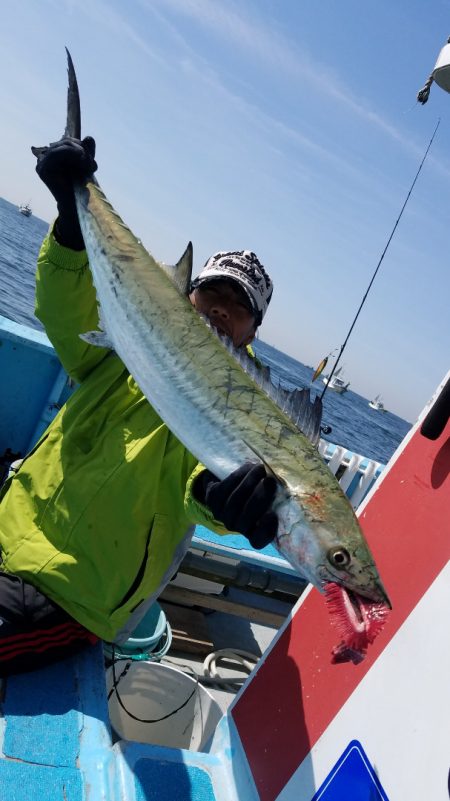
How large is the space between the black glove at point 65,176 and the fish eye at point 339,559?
180 cm

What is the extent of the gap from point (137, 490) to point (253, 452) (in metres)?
0.75

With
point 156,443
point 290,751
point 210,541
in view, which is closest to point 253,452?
point 156,443

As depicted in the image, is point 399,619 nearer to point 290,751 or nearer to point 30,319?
point 290,751

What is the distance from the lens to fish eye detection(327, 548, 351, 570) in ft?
5.41

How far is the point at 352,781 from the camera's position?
5.98 feet

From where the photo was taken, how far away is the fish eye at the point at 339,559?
1650mm

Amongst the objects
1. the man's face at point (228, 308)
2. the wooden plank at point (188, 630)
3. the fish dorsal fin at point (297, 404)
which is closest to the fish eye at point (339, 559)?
the fish dorsal fin at point (297, 404)

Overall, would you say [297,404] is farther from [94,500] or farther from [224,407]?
[94,500]

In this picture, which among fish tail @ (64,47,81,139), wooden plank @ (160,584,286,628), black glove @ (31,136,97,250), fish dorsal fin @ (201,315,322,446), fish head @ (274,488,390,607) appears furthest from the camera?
wooden plank @ (160,584,286,628)

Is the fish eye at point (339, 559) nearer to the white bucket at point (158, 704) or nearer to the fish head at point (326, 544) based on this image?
the fish head at point (326, 544)

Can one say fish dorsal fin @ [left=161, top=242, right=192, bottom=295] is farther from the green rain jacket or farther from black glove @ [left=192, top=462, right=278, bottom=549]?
black glove @ [left=192, top=462, right=278, bottom=549]

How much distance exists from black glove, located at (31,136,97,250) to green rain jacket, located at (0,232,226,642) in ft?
0.24

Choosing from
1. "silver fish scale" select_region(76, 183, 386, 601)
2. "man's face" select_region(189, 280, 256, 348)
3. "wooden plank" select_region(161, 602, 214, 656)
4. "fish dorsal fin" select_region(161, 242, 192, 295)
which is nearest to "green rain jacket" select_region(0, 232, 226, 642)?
"silver fish scale" select_region(76, 183, 386, 601)

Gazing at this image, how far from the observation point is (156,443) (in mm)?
2496
